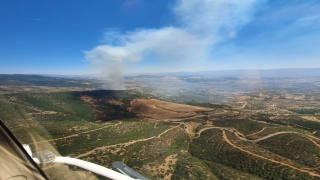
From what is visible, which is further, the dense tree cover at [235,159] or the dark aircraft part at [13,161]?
the dense tree cover at [235,159]

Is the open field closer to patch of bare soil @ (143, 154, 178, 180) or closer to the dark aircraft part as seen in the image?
patch of bare soil @ (143, 154, 178, 180)

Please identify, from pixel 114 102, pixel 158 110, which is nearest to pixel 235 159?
pixel 158 110

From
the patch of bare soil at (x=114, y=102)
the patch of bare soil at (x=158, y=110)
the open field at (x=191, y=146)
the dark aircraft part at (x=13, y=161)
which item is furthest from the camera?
the patch of bare soil at (x=114, y=102)

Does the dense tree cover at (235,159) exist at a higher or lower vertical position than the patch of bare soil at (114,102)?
lower

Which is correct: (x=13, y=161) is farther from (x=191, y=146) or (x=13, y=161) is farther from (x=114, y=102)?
(x=114, y=102)

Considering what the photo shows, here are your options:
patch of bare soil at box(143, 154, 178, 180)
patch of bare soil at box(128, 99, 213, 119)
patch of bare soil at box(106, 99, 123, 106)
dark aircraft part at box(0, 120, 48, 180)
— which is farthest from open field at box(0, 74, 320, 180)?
patch of bare soil at box(106, 99, 123, 106)

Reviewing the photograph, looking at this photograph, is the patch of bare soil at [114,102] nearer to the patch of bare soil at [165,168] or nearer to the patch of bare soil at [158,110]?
the patch of bare soil at [158,110]

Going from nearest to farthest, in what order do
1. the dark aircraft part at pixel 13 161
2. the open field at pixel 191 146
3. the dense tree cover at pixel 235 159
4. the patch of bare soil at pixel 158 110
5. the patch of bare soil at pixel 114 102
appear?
the dark aircraft part at pixel 13 161
the dense tree cover at pixel 235 159
the open field at pixel 191 146
the patch of bare soil at pixel 158 110
the patch of bare soil at pixel 114 102

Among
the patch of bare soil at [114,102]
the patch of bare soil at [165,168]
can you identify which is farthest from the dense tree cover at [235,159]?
the patch of bare soil at [114,102]

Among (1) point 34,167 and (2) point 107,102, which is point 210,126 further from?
(1) point 34,167

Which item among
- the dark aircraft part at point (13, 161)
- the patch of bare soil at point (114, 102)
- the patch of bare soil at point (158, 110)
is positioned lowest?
the patch of bare soil at point (158, 110)

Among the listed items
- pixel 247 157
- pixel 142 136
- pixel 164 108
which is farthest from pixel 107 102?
pixel 247 157

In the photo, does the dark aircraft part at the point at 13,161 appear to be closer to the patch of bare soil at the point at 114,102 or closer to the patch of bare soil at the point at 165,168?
the patch of bare soil at the point at 165,168
